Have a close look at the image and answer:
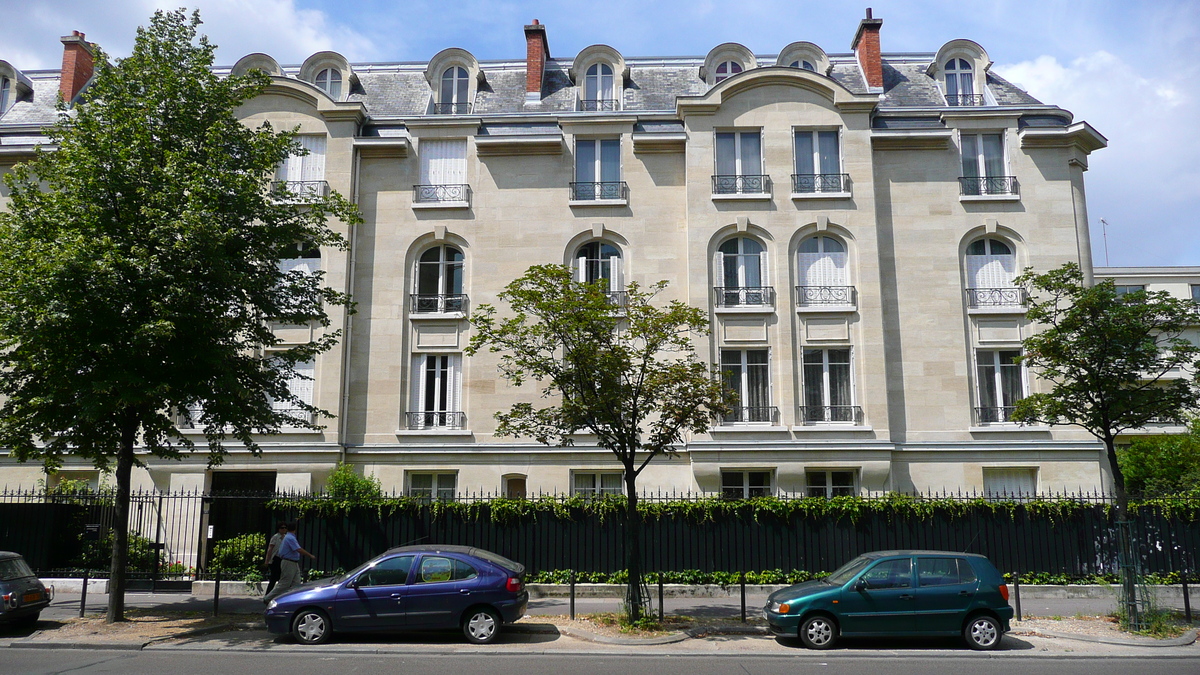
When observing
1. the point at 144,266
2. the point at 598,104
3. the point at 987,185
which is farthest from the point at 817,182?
the point at 144,266

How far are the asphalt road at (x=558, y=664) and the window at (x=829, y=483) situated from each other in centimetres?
912

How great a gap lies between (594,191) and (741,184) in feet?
13.8

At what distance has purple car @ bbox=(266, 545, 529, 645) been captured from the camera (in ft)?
42.0

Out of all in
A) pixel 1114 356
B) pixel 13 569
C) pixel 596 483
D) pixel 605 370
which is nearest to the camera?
pixel 13 569

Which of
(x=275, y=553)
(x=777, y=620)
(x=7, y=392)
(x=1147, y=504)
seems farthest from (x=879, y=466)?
(x=7, y=392)

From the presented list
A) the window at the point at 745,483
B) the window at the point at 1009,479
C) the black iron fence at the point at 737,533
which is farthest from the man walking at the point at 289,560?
the window at the point at 1009,479

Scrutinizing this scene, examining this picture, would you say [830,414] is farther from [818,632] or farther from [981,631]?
[818,632]

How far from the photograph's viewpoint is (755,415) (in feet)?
71.7

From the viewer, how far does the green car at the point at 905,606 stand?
12.6 meters

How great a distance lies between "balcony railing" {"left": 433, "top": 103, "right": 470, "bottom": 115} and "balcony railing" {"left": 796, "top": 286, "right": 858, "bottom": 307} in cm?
1144

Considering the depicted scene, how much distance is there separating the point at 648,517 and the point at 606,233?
8739 millimetres

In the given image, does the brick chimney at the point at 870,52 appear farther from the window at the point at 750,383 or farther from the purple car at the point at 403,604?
the purple car at the point at 403,604

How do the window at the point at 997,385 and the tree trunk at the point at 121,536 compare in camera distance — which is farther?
the window at the point at 997,385

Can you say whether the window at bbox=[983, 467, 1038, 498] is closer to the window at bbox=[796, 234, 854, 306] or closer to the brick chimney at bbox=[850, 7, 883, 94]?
the window at bbox=[796, 234, 854, 306]
